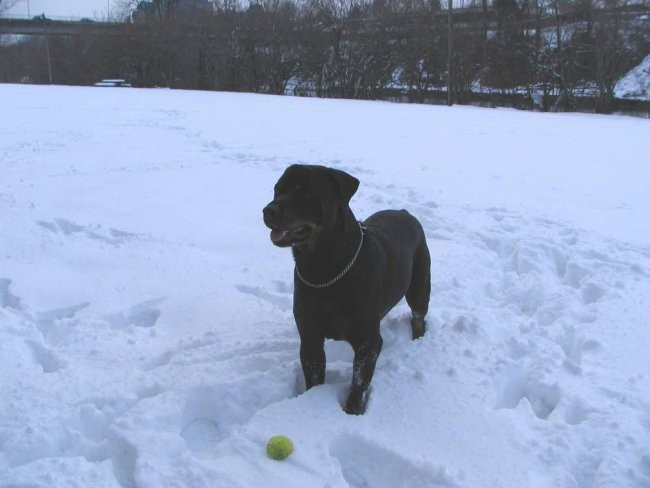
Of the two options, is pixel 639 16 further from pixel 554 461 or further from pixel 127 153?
pixel 554 461

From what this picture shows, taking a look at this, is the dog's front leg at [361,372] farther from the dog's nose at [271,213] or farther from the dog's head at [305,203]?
the dog's nose at [271,213]

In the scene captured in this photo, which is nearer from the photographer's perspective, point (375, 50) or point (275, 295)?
point (275, 295)

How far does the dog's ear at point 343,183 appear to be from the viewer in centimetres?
291

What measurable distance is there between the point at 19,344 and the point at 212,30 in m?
38.9

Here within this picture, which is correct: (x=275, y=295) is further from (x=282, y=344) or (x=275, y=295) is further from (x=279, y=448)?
(x=279, y=448)

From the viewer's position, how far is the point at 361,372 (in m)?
3.11

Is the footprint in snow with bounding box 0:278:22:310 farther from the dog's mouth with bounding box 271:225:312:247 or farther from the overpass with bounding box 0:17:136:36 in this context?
the overpass with bounding box 0:17:136:36

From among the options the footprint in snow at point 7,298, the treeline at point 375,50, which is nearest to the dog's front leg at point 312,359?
the footprint in snow at point 7,298

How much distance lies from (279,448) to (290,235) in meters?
0.97

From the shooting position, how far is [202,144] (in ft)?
36.0

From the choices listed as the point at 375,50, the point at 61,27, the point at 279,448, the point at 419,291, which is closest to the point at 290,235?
the point at 279,448

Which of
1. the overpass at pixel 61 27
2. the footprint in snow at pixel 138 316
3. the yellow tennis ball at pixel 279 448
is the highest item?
the overpass at pixel 61 27

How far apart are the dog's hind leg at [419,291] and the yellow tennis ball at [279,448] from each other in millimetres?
1410

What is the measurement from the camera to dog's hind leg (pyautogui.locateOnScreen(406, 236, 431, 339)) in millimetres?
3879
